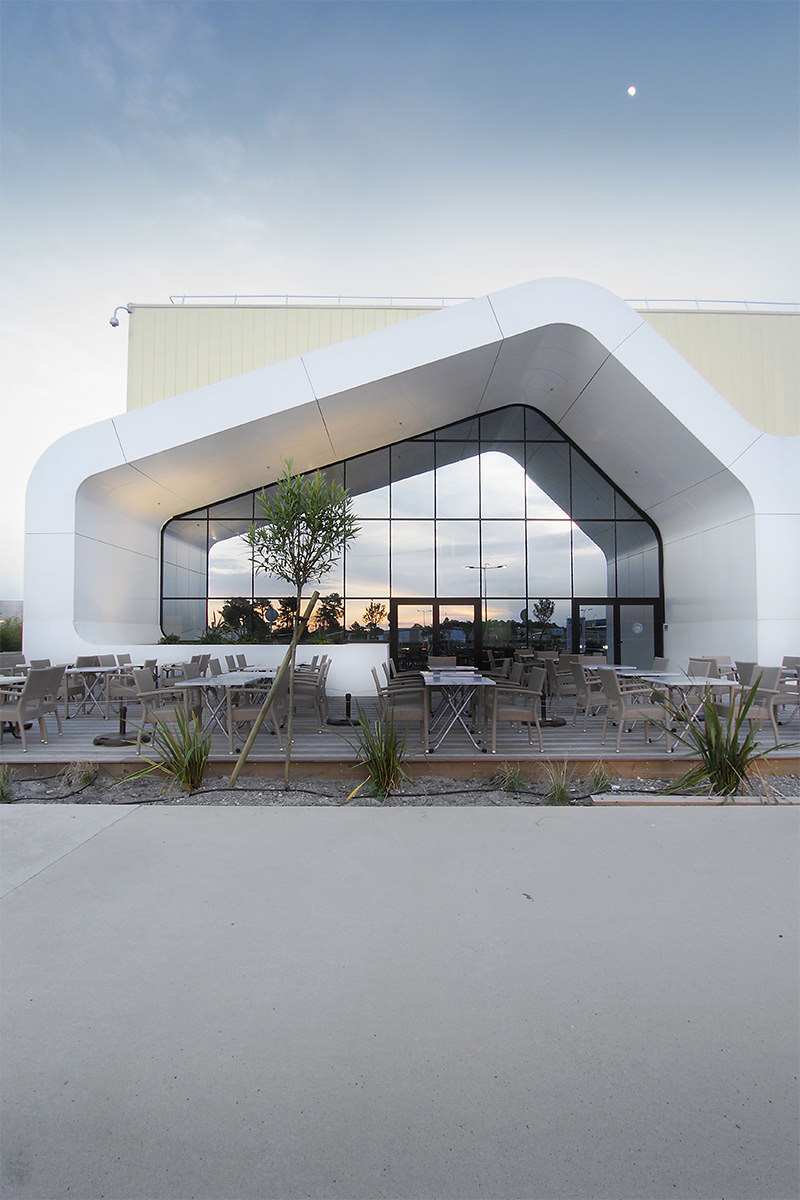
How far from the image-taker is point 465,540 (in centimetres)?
1410

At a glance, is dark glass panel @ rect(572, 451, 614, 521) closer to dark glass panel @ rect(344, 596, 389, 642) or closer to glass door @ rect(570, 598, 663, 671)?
glass door @ rect(570, 598, 663, 671)

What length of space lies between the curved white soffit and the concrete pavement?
8303 mm

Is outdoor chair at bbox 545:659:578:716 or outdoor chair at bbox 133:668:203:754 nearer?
outdoor chair at bbox 133:668:203:754

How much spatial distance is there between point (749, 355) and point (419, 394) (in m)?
9.27

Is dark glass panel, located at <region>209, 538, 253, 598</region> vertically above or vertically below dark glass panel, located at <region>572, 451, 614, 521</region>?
below

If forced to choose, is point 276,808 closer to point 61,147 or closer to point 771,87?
point 61,147

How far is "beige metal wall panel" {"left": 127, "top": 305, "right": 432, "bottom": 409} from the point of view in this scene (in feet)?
50.7

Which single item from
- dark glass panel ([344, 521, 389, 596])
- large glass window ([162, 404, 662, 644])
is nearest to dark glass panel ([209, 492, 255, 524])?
large glass window ([162, 404, 662, 644])

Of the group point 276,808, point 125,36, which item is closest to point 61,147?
point 125,36

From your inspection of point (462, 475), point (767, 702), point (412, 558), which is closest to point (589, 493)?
point (462, 475)

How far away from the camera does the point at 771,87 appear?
7730mm

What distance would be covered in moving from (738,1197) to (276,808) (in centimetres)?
361

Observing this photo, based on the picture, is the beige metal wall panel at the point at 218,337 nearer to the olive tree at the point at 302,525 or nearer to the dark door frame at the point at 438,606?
the dark door frame at the point at 438,606

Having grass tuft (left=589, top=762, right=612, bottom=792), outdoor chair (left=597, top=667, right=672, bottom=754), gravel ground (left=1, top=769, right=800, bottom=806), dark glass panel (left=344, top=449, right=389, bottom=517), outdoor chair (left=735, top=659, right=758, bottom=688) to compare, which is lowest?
gravel ground (left=1, top=769, right=800, bottom=806)
